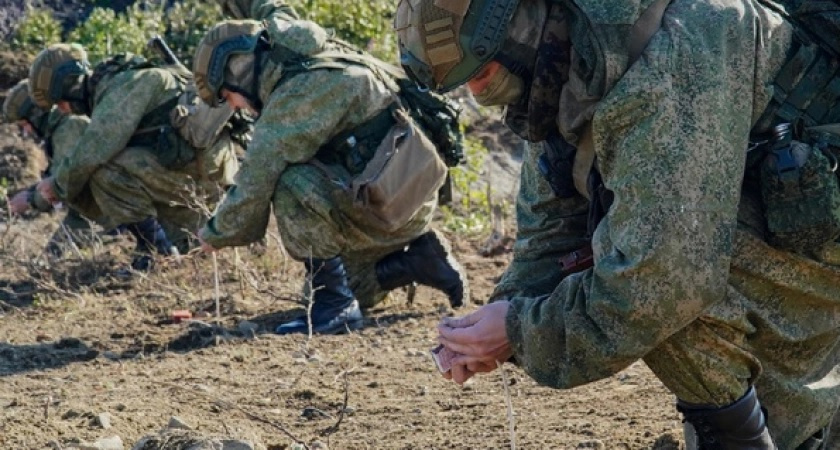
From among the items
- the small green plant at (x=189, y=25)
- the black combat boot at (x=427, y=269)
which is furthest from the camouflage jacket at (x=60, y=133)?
the black combat boot at (x=427, y=269)

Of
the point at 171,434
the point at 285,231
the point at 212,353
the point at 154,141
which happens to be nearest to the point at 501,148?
the point at 154,141

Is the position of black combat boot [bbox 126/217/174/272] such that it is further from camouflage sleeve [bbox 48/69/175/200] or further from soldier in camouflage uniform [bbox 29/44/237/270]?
camouflage sleeve [bbox 48/69/175/200]

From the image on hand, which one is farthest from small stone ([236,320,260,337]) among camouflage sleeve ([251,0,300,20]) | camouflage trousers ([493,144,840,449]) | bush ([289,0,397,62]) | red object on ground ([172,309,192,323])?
bush ([289,0,397,62])

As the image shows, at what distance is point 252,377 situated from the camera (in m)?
5.74

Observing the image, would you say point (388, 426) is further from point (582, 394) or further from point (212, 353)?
point (212, 353)

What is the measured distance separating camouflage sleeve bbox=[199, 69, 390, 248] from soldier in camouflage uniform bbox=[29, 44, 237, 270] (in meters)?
2.25

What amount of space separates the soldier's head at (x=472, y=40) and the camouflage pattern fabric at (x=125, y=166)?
231 inches

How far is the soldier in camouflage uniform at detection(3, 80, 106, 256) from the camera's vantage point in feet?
32.5

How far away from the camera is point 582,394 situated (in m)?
5.05

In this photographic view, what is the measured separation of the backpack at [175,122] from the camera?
8992mm

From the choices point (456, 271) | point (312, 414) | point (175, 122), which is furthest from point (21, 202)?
point (312, 414)

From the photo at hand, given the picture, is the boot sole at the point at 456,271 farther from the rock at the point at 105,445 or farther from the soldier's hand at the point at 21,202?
the soldier's hand at the point at 21,202

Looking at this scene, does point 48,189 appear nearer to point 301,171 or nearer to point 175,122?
point 175,122

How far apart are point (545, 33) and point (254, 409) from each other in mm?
2415
